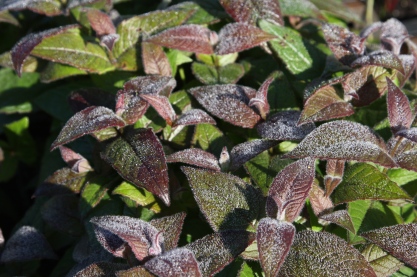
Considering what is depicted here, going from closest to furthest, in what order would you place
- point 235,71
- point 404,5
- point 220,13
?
1. point 235,71
2. point 220,13
3. point 404,5

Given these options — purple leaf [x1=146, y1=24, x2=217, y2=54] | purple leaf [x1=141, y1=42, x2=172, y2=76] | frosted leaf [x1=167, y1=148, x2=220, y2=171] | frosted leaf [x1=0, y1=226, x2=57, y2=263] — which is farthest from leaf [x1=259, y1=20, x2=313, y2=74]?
frosted leaf [x1=0, y1=226, x2=57, y2=263]

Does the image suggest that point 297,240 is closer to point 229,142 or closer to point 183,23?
point 229,142

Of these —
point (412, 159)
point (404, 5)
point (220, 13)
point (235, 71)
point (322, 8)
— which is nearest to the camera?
point (412, 159)

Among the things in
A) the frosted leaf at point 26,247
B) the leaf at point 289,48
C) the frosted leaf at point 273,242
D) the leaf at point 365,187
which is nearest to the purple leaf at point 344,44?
the leaf at point 289,48

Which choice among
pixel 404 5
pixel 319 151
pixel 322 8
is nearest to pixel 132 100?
pixel 319 151

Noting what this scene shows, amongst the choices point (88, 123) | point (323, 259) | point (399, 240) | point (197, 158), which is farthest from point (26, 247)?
point (399, 240)

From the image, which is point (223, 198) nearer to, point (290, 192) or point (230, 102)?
point (290, 192)
